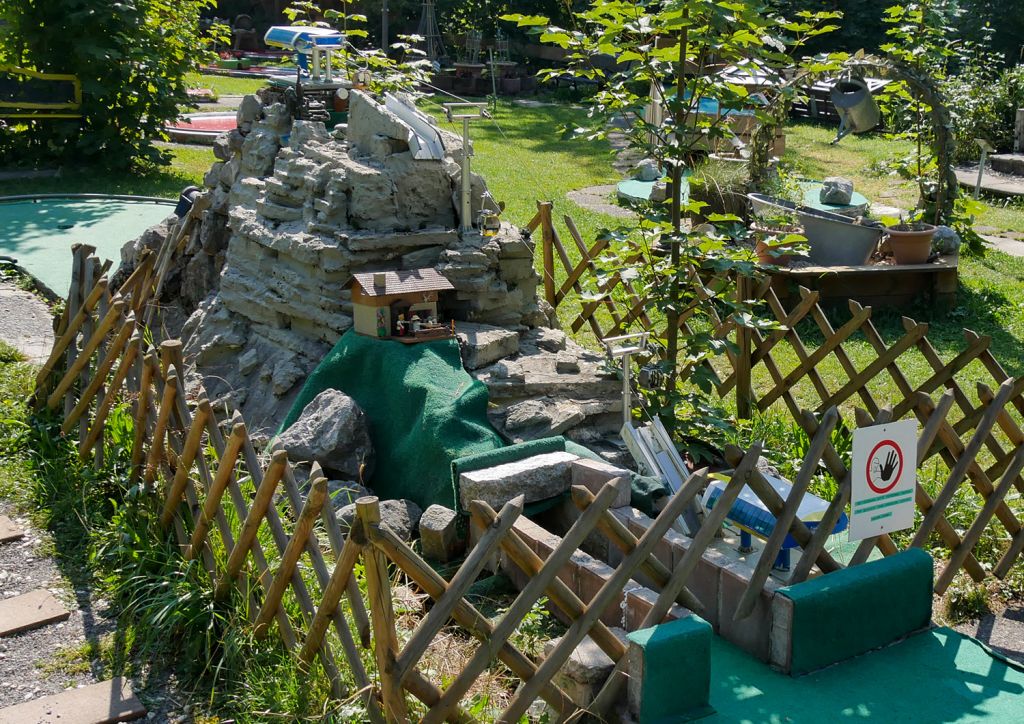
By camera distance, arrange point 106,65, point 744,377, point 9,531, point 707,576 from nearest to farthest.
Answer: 1. point 707,576
2. point 9,531
3. point 744,377
4. point 106,65

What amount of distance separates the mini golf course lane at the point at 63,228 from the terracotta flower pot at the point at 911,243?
7.29 m

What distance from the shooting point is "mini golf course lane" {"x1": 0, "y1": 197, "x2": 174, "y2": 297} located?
10.3 m

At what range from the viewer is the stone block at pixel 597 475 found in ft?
17.6

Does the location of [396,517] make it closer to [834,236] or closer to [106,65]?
[834,236]

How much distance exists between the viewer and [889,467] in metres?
4.93

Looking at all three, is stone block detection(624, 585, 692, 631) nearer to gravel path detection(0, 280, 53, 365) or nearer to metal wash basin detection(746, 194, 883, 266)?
gravel path detection(0, 280, 53, 365)

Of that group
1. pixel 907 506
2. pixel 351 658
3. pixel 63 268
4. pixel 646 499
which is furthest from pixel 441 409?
pixel 63 268

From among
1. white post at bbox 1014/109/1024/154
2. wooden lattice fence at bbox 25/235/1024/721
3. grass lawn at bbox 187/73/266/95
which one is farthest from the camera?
grass lawn at bbox 187/73/266/95

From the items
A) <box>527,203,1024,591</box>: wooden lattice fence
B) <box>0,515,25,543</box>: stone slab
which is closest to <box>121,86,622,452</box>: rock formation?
<box>527,203,1024,591</box>: wooden lattice fence

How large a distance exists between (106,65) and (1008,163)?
530 inches

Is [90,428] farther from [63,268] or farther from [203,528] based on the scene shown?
[63,268]

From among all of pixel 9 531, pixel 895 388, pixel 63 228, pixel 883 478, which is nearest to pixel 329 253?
pixel 9 531

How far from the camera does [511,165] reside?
17.6 meters

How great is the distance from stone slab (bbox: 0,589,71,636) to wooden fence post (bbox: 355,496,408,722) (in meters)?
2.04
